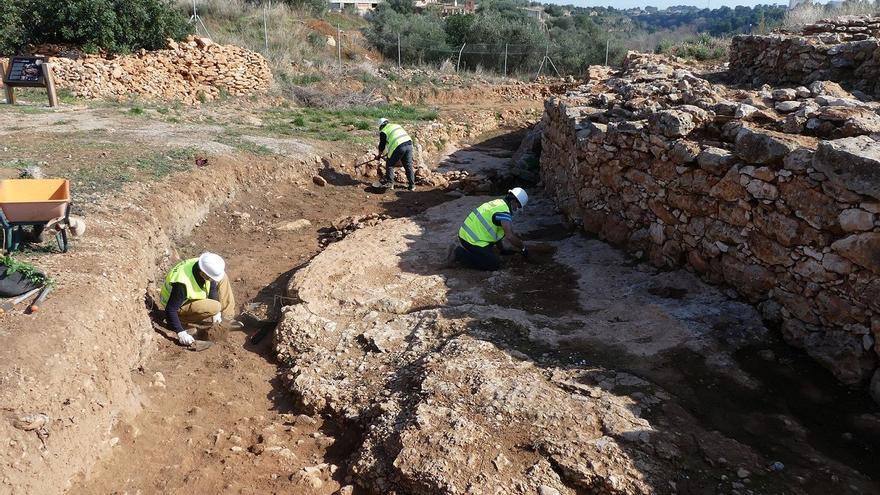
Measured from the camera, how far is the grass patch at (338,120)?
45.0 feet

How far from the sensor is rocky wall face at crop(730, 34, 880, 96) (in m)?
9.28

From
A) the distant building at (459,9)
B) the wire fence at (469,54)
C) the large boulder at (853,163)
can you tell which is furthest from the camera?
the distant building at (459,9)

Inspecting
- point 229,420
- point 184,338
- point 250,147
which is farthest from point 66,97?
point 229,420

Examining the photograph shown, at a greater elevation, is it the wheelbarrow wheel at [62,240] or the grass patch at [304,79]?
the grass patch at [304,79]

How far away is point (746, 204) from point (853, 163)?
3.62 feet

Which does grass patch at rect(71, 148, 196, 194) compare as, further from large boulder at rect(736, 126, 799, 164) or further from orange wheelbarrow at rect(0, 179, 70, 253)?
large boulder at rect(736, 126, 799, 164)

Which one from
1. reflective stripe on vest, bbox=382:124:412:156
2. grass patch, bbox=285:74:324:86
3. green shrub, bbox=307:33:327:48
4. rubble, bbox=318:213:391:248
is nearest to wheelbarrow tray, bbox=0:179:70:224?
rubble, bbox=318:213:391:248

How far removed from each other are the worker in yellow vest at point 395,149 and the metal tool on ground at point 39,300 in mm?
7086

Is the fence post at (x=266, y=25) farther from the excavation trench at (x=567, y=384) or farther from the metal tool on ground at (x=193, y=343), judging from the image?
the metal tool on ground at (x=193, y=343)

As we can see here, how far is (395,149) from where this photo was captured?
11.7 metres

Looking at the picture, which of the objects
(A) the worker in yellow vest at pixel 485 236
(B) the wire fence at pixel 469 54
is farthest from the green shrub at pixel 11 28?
(A) the worker in yellow vest at pixel 485 236

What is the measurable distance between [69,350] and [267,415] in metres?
1.61

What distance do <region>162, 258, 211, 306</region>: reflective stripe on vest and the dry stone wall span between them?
9345 mm

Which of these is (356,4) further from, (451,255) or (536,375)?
(536,375)
